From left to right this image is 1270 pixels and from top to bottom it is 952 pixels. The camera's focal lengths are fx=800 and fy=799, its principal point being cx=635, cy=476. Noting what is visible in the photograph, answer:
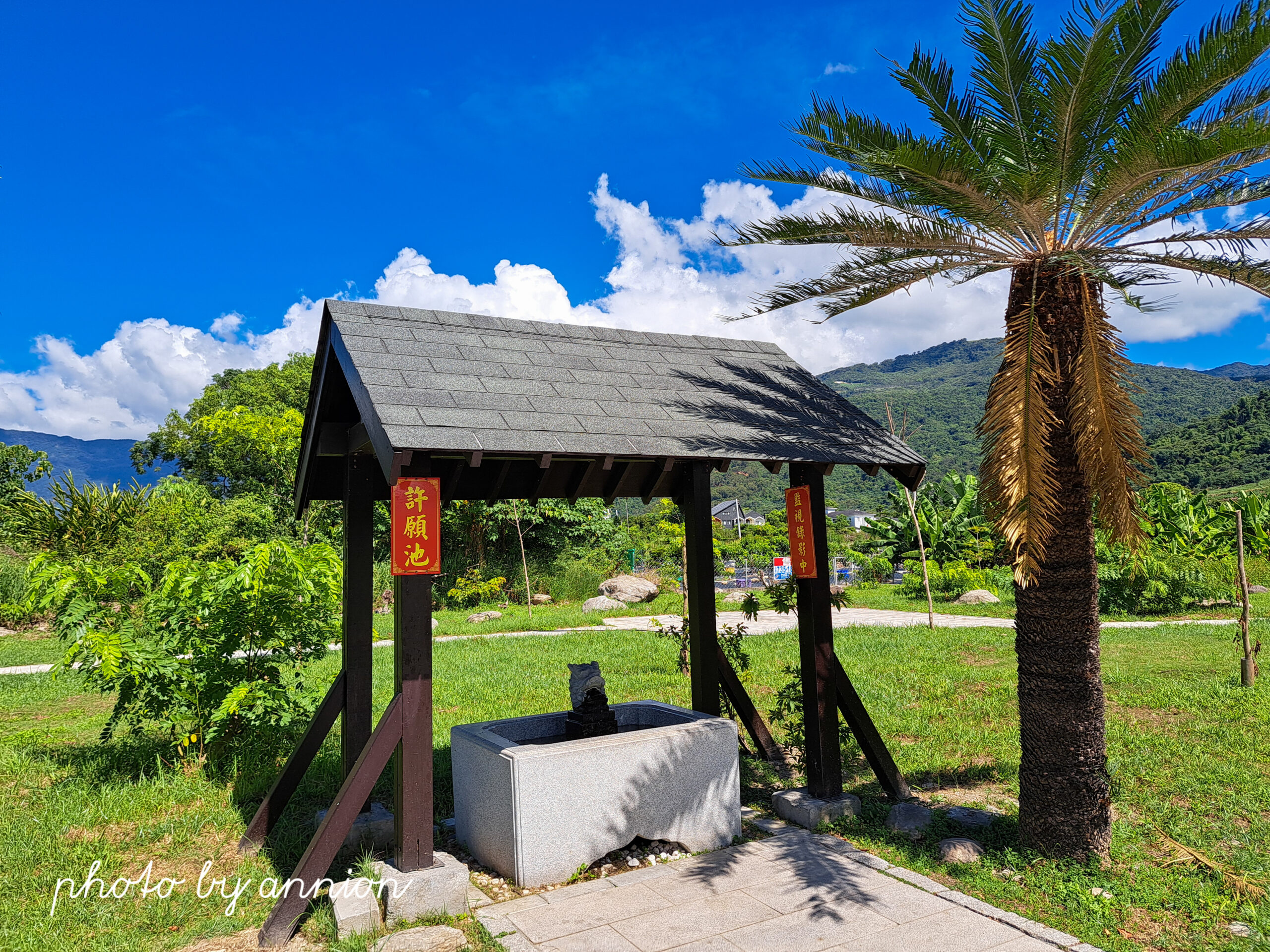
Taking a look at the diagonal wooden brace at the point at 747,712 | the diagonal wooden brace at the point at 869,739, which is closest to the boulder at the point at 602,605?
the diagonal wooden brace at the point at 747,712

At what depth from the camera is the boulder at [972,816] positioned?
18.4 ft

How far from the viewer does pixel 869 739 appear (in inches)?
241

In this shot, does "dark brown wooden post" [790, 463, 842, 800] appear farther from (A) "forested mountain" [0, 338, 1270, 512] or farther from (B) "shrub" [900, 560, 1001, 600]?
(B) "shrub" [900, 560, 1001, 600]

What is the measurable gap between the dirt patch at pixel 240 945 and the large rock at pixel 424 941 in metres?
0.46

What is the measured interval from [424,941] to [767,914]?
1.80 meters

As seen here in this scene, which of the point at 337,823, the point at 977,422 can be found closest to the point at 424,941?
the point at 337,823

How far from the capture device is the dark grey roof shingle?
4.70 meters

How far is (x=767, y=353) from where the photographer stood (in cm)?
751

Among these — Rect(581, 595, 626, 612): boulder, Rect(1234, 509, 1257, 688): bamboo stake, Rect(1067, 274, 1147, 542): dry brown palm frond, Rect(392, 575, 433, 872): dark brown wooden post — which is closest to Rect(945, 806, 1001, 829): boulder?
Rect(1067, 274, 1147, 542): dry brown palm frond

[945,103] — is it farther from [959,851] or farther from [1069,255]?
[959,851]

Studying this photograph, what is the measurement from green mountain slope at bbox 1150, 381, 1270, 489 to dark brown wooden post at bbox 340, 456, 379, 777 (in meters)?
41.1

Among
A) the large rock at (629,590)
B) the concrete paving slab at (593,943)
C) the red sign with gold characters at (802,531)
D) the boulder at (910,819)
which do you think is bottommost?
the boulder at (910,819)

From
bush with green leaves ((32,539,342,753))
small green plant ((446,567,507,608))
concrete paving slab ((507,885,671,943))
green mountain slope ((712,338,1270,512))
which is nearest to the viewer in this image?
concrete paving slab ((507,885,671,943))

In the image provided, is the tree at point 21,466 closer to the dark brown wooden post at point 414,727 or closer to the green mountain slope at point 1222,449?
the dark brown wooden post at point 414,727
